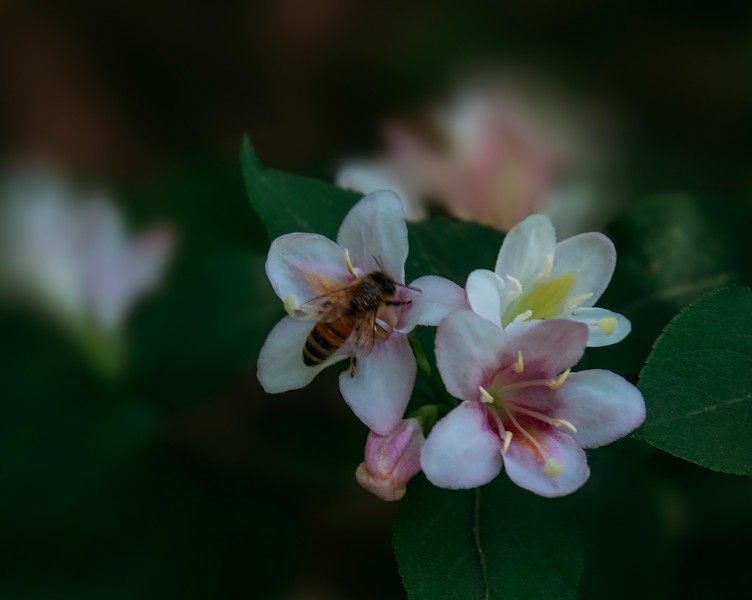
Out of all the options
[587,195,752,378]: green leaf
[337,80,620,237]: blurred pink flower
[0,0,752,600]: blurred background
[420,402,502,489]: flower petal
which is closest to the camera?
[420,402,502,489]: flower petal

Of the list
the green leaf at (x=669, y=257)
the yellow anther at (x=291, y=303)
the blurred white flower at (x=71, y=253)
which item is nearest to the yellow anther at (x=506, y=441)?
the yellow anther at (x=291, y=303)

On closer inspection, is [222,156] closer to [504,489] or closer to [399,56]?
[399,56]

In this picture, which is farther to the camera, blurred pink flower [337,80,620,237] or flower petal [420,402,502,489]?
blurred pink flower [337,80,620,237]

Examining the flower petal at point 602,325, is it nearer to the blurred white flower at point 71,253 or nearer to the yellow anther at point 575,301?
the yellow anther at point 575,301

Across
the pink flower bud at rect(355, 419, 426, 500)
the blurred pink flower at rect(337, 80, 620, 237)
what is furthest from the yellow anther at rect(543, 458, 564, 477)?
the blurred pink flower at rect(337, 80, 620, 237)

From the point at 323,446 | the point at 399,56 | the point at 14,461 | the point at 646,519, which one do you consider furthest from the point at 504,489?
the point at 399,56

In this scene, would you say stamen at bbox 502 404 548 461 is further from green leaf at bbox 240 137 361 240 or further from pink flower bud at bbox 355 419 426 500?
green leaf at bbox 240 137 361 240

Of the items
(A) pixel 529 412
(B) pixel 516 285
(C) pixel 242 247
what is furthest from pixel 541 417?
(C) pixel 242 247
